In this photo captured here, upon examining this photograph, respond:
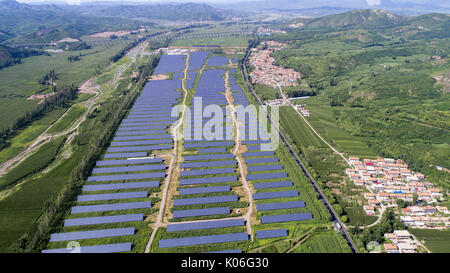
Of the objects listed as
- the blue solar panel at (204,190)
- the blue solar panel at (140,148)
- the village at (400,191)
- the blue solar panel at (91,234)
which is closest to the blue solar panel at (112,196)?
the blue solar panel at (204,190)

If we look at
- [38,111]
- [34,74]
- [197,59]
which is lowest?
[38,111]

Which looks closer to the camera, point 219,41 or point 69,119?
point 69,119

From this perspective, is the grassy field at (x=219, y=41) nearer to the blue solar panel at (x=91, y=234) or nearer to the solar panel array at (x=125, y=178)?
the solar panel array at (x=125, y=178)

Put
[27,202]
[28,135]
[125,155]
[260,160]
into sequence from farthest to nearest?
[28,135] → [125,155] → [260,160] → [27,202]

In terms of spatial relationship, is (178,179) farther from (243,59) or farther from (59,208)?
(243,59)

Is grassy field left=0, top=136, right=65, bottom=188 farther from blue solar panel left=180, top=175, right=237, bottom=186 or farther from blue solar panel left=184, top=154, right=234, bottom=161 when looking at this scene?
blue solar panel left=180, top=175, right=237, bottom=186

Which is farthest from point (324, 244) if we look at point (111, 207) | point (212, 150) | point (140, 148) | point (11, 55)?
point (11, 55)

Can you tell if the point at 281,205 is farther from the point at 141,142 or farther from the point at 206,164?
the point at 141,142

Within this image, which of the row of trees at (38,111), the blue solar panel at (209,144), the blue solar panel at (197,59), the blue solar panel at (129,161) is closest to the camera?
the blue solar panel at (129,161)
